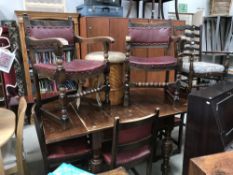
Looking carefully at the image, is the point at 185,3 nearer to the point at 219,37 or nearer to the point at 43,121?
the point at 219,37

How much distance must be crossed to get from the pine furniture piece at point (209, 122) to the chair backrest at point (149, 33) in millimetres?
879

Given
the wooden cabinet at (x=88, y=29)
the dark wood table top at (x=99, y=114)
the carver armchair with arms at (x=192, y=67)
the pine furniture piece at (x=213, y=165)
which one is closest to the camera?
the pine furniture piece at (x=213, y=165)

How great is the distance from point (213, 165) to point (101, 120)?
3.00 ft

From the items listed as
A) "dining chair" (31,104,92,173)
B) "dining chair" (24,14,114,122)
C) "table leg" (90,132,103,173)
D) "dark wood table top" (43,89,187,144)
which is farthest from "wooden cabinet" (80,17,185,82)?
"table leg" (90,132,103,173)

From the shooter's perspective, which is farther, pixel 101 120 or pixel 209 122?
pixel 101 120

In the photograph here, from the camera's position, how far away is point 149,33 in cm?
225

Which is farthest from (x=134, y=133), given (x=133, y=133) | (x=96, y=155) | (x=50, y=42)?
(x=50, y=42)

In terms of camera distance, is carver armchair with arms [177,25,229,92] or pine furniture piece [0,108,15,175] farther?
carver armchair with arms [177,25,229,92]

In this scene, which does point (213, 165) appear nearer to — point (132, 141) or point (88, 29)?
point (132, 141)

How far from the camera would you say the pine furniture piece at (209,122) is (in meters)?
1.40

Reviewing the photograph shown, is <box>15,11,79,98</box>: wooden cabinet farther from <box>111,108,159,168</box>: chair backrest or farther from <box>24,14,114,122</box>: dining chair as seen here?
<box>111,108,159,168</box>: chair backrest

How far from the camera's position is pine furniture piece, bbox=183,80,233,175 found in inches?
54.9

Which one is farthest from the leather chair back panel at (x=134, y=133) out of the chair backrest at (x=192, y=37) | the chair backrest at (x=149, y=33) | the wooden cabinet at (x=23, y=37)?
the wooden cabinet at (x=23, y=37)

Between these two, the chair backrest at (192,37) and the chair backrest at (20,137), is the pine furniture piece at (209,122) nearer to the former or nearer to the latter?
the chair backrest at (192,37)
